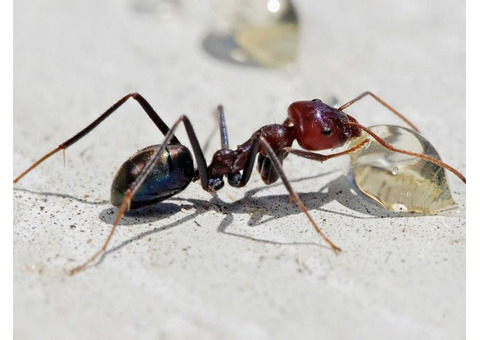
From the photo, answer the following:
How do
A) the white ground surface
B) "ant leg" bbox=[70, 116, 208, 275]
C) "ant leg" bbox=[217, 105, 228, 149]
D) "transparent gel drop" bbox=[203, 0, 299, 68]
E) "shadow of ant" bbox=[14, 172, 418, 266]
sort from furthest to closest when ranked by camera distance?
1. "transparent gel drop" bbox=[203, 0, 299, 68]
2. "ant leg" bbox=[217, 105, 228, 149]
3. "shadow of ant" bbox=[14, 172, 418, 266]
4. "ant leg" bbox=[70, 116, 208, 275]
5. the white ground surface

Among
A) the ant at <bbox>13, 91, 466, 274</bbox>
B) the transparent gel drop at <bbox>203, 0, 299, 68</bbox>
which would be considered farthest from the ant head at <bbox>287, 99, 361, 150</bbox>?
the transparent gel drop at <bbox>203, 0, 299, 68</bbox>

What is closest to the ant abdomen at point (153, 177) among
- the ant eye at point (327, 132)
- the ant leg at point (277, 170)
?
the ant leg at point (277, 170)

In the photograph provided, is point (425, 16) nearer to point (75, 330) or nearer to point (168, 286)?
point (168, 286)

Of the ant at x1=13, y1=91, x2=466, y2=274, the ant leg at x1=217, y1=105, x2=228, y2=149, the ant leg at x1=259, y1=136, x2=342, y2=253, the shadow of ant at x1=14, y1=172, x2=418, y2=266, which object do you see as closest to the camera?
the ant leg at x1=259, y1=136, x2=342, y2=253

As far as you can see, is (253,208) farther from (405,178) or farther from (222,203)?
(405,178)

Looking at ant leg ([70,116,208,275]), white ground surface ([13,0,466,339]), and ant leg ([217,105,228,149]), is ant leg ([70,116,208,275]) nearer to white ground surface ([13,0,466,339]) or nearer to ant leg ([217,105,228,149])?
white ground surface ([13,0,466,339])

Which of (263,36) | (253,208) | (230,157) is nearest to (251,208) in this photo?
(253,208)
